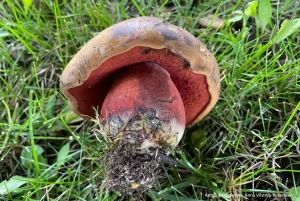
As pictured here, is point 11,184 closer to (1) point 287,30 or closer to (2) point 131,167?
(2) point 131,167

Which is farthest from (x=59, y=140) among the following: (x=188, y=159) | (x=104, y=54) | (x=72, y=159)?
(x=104, y=54)

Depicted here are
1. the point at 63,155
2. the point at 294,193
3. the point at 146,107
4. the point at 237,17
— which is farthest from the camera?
the point at 237,17

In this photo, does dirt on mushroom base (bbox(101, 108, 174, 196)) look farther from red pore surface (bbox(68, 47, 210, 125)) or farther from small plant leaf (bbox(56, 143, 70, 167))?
small plant leaf (bbox(56, 143, 70, 167))

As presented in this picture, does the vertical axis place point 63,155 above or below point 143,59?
below

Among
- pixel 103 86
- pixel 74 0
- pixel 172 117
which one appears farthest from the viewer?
pixel 74 0

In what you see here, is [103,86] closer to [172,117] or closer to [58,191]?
[172,117]

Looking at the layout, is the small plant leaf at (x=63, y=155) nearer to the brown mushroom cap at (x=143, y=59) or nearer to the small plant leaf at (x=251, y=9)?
the brown mushroom cap at (x=143, y=59)

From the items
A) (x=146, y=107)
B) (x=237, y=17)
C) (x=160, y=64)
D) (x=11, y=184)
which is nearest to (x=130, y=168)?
(x=146, y=107)
